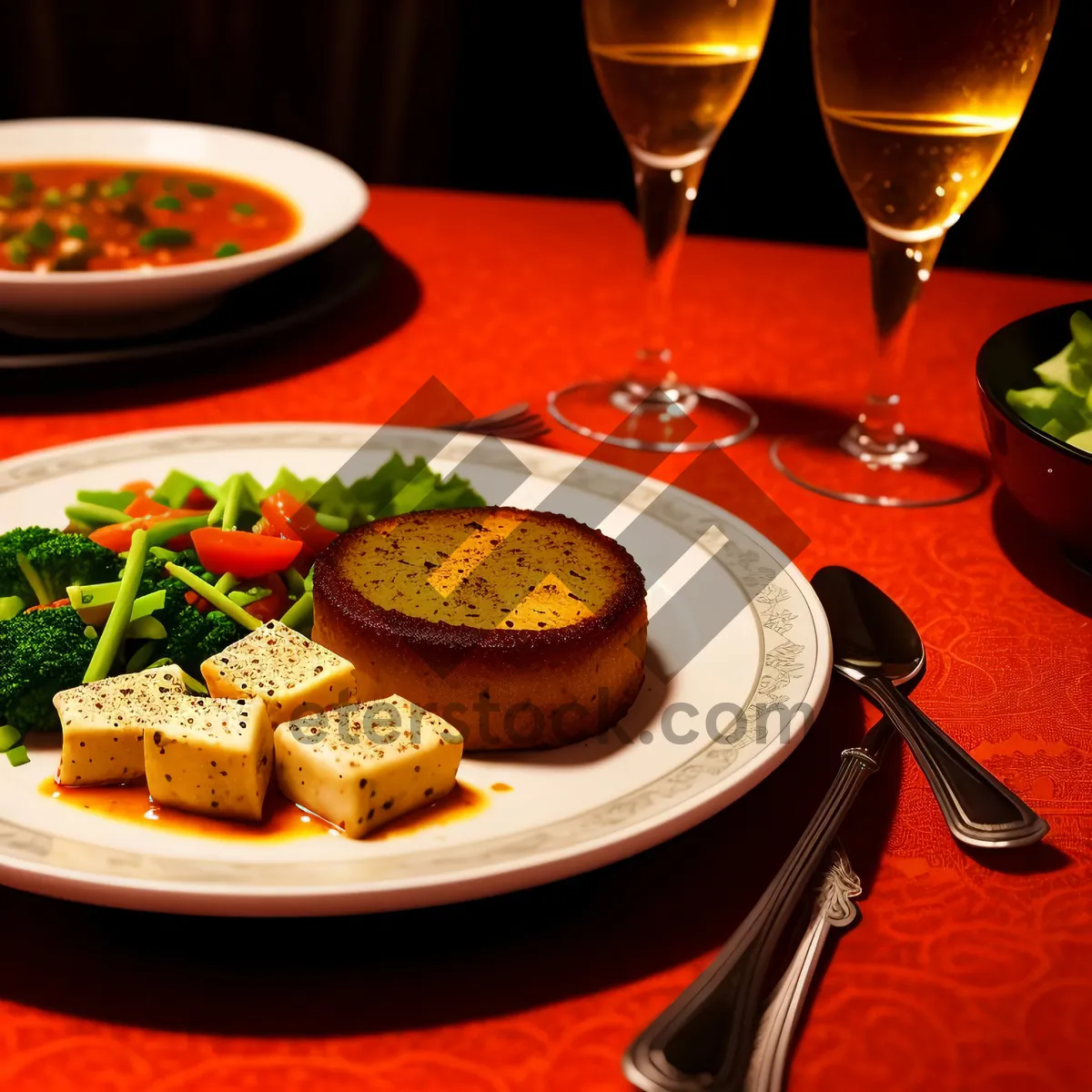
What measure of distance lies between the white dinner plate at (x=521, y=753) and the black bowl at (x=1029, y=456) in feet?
Answer: 1.37

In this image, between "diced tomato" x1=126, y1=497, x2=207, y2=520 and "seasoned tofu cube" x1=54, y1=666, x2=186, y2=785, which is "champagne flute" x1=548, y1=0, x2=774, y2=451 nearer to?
"diced tomato" x1=126, y1=497, x2=207, y2=520

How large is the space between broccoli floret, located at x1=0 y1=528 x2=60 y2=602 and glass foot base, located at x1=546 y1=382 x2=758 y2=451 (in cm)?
115

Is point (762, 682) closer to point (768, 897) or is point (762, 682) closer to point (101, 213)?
point (768, 897)

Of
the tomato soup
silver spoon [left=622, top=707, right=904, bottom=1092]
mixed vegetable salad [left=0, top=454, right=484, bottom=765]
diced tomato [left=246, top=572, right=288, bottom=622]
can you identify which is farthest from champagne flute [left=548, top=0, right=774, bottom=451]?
silver spoon [left=622, top=707, right=904, bottom=1092]

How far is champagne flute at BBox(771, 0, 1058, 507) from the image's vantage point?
1983 millimetres

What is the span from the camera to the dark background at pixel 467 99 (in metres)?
6.49

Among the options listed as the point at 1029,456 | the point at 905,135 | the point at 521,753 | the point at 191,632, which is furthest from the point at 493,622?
the point at 905,135

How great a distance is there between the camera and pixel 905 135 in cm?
210

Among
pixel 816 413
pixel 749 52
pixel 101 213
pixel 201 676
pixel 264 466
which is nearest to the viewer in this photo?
pixel 201 676

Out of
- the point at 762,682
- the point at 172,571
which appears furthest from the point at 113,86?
the point at 762,682

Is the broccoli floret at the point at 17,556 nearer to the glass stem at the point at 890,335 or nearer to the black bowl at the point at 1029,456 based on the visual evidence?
the black bowl at the point at 1029,456

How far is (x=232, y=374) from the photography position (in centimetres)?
281

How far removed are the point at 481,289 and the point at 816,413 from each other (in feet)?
3.43

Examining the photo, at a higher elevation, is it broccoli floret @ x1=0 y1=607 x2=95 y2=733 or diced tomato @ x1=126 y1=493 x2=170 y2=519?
broccoli floret @ x1=0 y1=607 x2=95 y2=733
